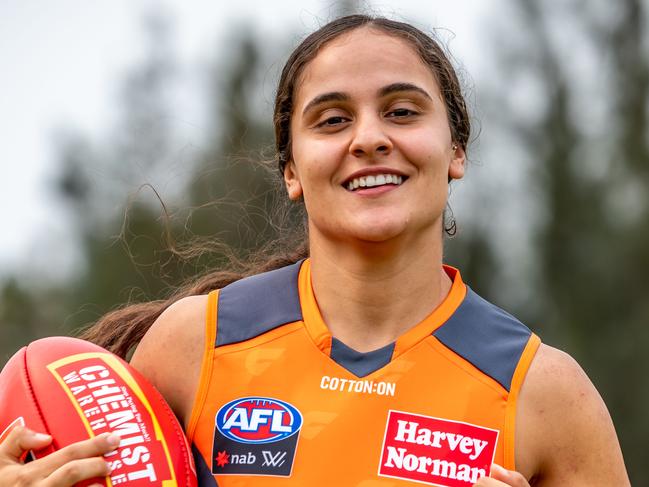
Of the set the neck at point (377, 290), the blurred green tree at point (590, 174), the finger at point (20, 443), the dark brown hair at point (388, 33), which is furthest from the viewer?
the blurred green tree at point (590, 174)

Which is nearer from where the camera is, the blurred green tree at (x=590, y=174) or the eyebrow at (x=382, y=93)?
the eyebrow at (x=382, y=93)

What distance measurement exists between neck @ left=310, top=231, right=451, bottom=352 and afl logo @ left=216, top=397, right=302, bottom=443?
297mm

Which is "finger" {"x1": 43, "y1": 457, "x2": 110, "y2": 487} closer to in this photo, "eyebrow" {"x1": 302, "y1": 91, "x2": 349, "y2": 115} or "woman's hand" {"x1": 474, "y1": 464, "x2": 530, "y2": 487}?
"woman's hand" {"x1": 474, "y1": 464, "x2": 530, "y2": 487}

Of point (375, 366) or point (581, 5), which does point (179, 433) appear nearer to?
point (375, 366)

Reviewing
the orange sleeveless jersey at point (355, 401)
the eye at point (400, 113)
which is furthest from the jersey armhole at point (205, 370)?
the eye at point (400, 113)

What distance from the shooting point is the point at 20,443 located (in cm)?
313

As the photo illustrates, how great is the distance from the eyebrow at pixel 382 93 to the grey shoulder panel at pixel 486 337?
2.14ft

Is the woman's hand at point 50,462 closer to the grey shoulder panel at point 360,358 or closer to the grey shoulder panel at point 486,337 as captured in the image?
the grey shoulder panel at point 360,358

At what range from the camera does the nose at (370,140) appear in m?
3.32

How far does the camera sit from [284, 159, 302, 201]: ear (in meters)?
3.71

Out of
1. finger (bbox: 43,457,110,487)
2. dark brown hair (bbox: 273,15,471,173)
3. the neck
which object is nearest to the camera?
finger (bbox: 43,457,110,487)

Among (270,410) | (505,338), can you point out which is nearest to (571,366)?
(505,338)

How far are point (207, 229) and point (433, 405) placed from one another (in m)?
11.5

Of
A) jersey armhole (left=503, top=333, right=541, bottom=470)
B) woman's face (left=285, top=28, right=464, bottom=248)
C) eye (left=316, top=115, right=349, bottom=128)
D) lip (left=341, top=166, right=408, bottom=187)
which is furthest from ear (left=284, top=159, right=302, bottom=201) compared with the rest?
jersey armhole (left=503, top=333, right=541, bottom=470)
